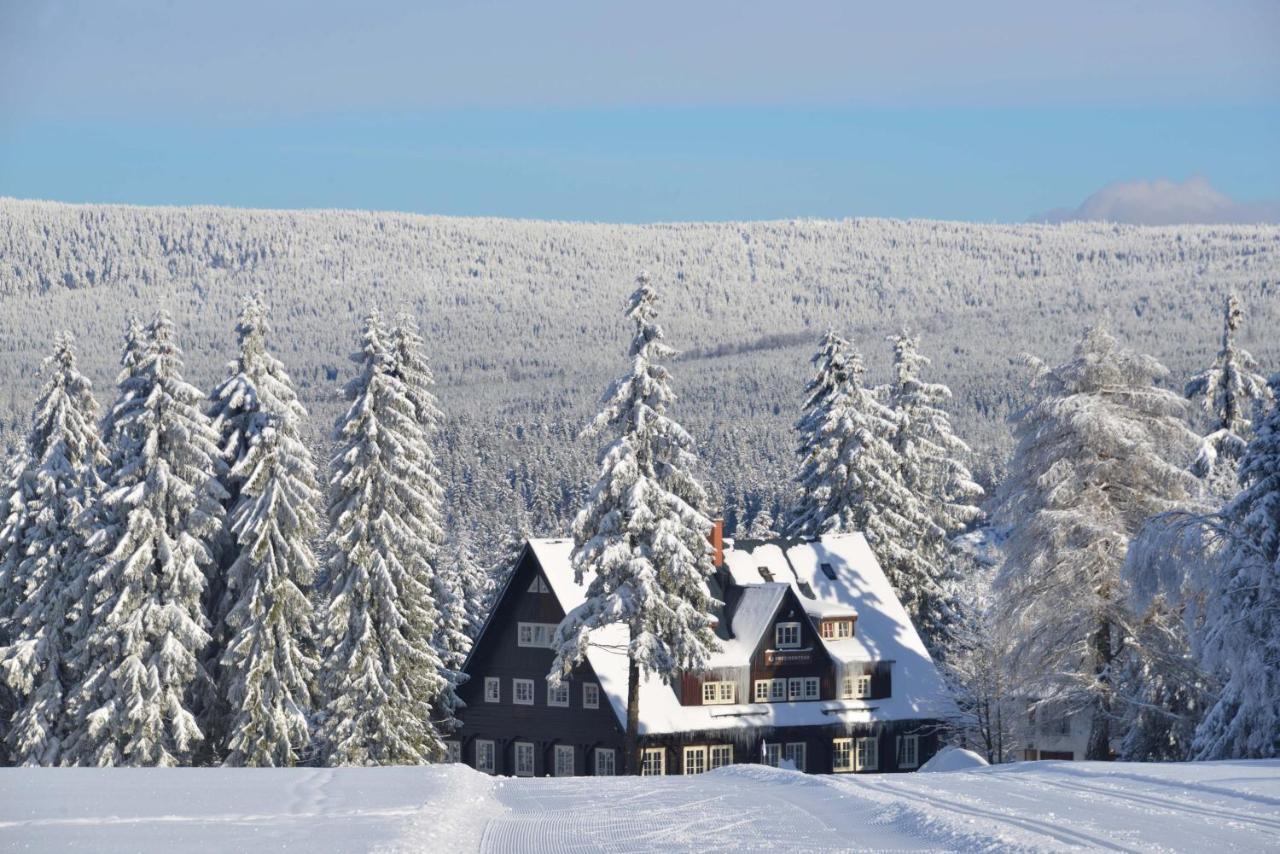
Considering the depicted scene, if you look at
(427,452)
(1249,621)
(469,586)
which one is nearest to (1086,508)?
(1249,621)

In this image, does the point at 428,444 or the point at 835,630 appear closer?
the point at 428,444

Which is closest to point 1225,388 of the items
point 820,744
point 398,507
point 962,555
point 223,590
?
point 962,555

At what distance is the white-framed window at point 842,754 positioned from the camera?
169 ft

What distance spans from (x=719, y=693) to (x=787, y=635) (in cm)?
308

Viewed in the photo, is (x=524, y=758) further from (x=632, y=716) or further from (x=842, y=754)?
(x=632, y=716)

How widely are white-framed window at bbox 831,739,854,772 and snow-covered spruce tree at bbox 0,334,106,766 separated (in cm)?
2404

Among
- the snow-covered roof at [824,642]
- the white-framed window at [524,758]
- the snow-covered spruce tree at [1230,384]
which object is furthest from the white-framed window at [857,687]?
the snow-covered spruce tree at [1230,384]

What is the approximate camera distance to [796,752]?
5150 cm

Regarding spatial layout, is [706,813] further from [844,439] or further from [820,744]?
[844,439]

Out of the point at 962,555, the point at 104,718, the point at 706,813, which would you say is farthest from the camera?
the point at 962,555

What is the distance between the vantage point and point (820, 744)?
2024 inches

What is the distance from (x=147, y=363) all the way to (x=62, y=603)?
7.17 meters

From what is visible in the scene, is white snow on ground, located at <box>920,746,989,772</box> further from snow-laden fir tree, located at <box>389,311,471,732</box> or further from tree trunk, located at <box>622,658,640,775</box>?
snow-laden fir tree, located at <box>389,311,471,732</box>

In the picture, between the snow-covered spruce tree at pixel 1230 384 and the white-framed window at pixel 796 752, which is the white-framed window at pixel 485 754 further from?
the snow-covered spruce tree at pixel 1230 384
